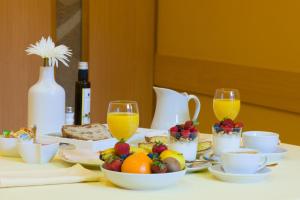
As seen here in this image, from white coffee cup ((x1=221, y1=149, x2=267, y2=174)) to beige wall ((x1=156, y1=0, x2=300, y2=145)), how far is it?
2.23 m

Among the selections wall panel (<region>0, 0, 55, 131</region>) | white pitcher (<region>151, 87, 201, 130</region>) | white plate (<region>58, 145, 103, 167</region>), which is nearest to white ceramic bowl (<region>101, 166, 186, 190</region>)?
white plate (<region>58, 145, 103, 167</region>)

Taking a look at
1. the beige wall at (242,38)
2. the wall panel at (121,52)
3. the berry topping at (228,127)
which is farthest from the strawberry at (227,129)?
the wall panel at (121,52)

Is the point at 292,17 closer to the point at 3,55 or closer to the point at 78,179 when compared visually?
the point at 3,55

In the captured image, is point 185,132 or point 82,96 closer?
point 185,132

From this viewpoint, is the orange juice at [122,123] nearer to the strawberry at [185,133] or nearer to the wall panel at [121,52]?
the strawberry at [185,133]

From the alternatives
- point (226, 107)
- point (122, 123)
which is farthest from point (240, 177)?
point (226, 107)

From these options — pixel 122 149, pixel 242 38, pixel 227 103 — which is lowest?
pixel 122 149

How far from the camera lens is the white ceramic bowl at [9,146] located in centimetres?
193

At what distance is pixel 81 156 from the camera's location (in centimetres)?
185

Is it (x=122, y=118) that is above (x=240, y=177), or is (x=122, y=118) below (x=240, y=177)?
above

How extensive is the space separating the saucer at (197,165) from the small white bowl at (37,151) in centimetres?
42

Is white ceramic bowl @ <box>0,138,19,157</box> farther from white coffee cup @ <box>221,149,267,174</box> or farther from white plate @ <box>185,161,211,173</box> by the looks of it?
white coffee cup @ <box>221,149,267,174</box>

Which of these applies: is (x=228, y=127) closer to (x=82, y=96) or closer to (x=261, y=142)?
(x=261, y=142)

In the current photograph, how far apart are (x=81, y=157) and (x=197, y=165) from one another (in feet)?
1.19
